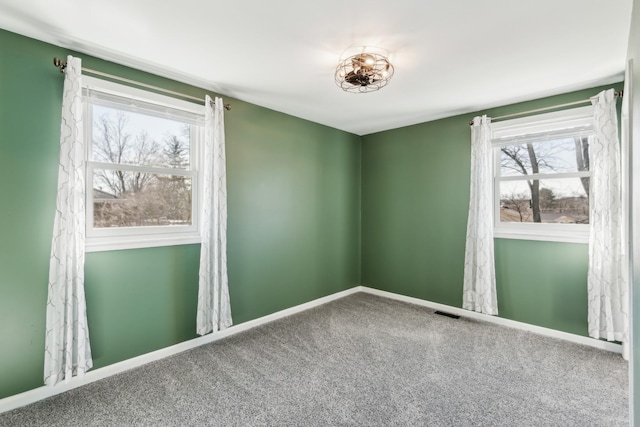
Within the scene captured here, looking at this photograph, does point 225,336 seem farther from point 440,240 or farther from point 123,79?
point 440,240

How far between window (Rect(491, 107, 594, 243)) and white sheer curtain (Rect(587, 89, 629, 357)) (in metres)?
0.20

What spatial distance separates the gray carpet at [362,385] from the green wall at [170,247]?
349 mm

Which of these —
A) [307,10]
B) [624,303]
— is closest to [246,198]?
Answer: [307,10]

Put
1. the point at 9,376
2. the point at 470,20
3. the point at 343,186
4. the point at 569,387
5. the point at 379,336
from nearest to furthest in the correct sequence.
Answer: the point at 470,20
the point at 9,376
the point at 569,387
the point at 379,336
the point at 343,186

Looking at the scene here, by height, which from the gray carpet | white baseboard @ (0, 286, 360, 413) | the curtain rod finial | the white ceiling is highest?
the white ceiling

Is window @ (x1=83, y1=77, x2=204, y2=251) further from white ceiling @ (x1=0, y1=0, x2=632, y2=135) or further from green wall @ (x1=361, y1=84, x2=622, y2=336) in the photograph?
green wall @ (x1=361, y1=84, x2=622, y2=336)

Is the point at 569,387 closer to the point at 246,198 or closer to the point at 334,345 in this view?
the point at 334,345

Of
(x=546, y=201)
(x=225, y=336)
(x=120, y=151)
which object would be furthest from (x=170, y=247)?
(x=546, y=201)

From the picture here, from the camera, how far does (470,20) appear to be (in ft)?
5.78

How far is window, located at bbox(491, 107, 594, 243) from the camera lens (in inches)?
111

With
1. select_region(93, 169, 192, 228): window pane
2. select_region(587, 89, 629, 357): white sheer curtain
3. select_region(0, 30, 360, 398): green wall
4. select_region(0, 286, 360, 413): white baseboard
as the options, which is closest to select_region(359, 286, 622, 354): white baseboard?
select_region(587, 89, 629, 357): white sheer curtain

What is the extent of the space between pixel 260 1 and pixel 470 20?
1.21 meters

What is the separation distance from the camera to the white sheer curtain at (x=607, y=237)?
246cm

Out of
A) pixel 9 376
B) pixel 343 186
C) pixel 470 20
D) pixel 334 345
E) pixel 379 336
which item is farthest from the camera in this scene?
pixel 343 186
